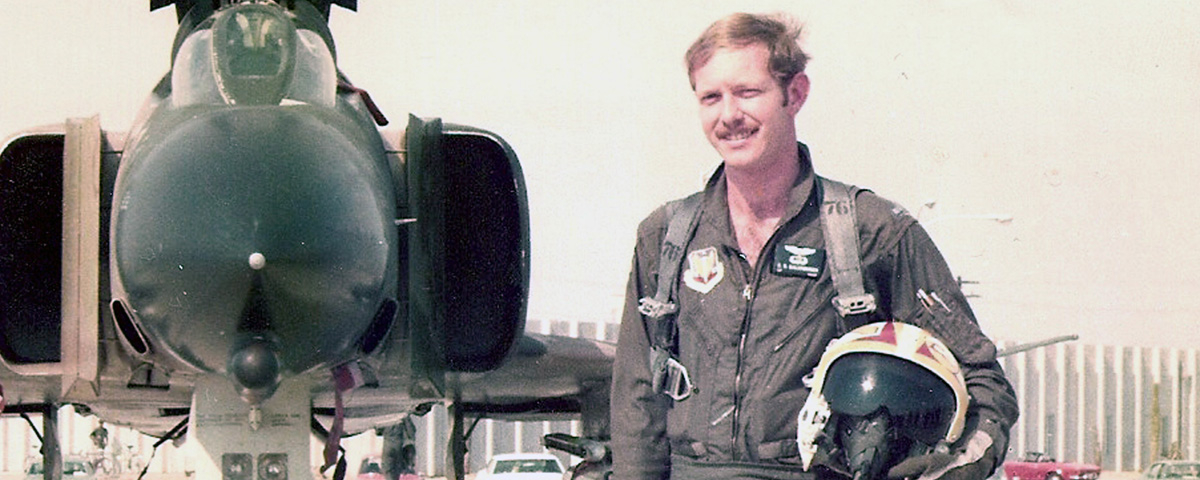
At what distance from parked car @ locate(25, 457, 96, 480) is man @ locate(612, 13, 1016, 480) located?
1061 inches

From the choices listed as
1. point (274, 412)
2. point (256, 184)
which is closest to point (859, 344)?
point (256, 184)

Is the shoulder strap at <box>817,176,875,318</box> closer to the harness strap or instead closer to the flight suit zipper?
the flight suit zipper

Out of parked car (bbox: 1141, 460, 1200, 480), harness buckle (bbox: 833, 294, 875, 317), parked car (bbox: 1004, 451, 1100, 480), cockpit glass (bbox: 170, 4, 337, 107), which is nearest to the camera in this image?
harness buckle (bbox: 833, 294, 875, 317)

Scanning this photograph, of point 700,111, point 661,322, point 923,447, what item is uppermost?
point 700,111

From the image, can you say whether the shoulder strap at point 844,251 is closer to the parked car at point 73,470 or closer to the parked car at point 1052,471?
the parked car at point 73,470

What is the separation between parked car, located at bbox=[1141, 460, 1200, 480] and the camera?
103 feet

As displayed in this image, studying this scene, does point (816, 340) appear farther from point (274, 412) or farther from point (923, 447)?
point (274, 412)

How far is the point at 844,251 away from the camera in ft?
14.0

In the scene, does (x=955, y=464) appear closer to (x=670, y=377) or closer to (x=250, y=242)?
(x=670, y=377)

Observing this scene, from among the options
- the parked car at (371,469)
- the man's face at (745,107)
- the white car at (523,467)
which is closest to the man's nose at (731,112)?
the man's face at (745,107)

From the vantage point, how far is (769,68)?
14.1 feet

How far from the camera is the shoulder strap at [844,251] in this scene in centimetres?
420

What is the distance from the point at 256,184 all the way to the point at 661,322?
3096 mm

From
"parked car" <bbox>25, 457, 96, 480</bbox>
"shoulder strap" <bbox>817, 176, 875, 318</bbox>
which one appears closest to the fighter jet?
"shoulder strap" <bbox>817, 176, 875, 318</bbox>
